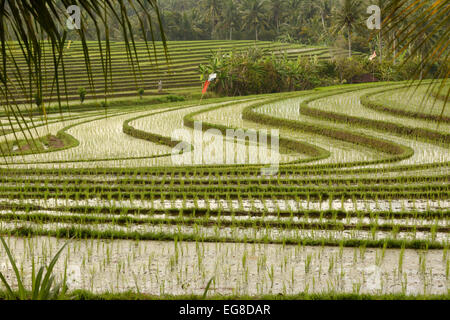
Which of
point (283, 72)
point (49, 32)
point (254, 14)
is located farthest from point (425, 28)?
point (254, 14)

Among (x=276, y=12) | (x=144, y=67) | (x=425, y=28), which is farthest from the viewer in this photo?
(x=276, y=12)

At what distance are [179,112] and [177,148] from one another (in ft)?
17.7

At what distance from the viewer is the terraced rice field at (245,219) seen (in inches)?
108

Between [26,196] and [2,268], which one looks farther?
[26,196]

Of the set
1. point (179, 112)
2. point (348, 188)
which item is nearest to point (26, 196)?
point (348, 188)

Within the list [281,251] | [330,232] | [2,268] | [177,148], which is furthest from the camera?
[177,148]

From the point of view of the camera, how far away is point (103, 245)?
3.33m

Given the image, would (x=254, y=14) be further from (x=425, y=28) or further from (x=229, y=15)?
(x=425, y=28)

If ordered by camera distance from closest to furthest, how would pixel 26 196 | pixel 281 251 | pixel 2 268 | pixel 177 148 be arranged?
pixel 2 268, pixel 281 251, pixel 26 196, pixel 177 148

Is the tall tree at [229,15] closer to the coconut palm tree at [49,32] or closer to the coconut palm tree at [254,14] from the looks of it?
the coconut palm tree at [254,14]

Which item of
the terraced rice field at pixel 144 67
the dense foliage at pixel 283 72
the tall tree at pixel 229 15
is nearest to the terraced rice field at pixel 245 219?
the terraced rice field at pixel 144 67

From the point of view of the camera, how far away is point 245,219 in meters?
4.00

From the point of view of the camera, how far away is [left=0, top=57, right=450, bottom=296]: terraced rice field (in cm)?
274
